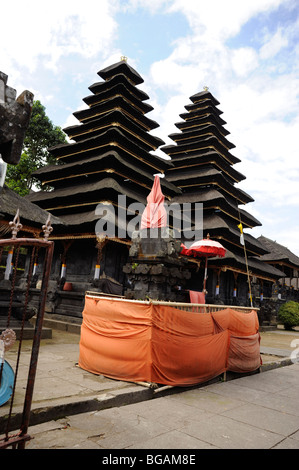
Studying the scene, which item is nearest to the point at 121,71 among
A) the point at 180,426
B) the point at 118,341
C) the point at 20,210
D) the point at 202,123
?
the point at 202,123

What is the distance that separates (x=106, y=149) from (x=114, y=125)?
188 centimetres

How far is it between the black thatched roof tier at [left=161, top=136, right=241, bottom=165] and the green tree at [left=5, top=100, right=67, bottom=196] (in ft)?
29.6

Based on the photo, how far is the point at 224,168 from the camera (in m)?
25.5

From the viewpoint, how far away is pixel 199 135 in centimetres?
2658

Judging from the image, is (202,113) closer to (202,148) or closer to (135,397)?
(202,148)

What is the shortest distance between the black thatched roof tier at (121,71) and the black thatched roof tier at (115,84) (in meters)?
0.77

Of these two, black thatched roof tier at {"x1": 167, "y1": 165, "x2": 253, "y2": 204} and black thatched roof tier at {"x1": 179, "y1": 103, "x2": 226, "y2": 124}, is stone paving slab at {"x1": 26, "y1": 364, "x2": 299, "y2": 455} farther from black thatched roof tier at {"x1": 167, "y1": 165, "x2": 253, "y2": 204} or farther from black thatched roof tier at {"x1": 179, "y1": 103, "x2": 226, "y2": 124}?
black thatched roof tier at {"x1": 179, "y1": 103, "x2": 226, "y2": 124}

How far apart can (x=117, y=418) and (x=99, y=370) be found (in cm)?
187

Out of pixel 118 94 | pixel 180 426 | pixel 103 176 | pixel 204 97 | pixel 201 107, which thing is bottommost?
pixel 180 426

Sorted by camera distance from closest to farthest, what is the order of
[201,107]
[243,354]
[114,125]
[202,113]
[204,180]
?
1. [243,354]
2. [114,125]
3. [204,180]
4. [202,113]
5. [201,107]

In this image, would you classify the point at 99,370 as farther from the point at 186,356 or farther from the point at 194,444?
the point at 194,444

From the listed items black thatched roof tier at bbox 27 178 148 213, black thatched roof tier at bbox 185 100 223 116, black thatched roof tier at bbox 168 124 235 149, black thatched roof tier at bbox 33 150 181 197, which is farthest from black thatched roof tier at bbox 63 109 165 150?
black thatched roof tier at bbox 185 100 223 116

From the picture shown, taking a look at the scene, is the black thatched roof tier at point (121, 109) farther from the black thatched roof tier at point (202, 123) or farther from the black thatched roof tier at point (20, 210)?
the black thatched roof tier at point (20, 210)
